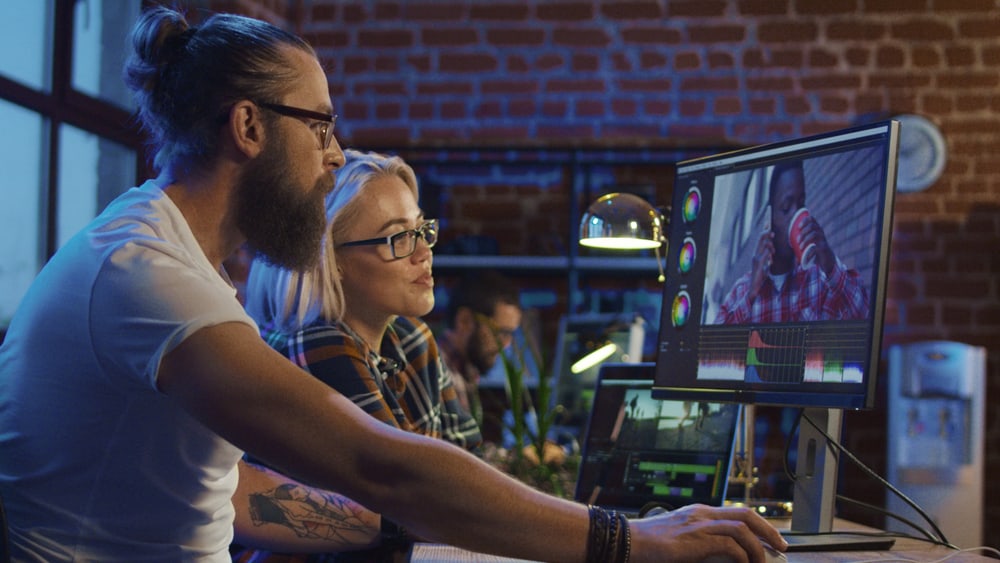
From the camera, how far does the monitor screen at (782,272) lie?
1466 millimetres

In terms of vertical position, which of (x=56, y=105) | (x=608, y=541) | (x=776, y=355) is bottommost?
(x=608, y=541)

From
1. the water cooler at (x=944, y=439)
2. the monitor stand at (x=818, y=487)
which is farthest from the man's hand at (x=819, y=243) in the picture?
the water cooler at (x=944, y=439)

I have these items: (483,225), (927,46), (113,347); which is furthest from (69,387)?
(927,46)

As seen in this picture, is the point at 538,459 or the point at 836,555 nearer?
the point at 836,555

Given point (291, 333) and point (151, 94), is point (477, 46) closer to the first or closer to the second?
point (291, 333)

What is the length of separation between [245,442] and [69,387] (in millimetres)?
281

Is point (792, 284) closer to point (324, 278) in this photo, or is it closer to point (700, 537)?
point (700, 537)

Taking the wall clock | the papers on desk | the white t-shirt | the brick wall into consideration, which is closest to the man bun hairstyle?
the white t-shirt

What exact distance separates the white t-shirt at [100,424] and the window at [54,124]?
256cm

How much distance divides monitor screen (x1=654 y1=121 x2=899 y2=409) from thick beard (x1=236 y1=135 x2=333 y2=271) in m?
0.65

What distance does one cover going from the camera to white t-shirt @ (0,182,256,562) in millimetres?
1133

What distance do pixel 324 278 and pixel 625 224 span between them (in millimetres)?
631

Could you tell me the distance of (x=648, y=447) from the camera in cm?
196

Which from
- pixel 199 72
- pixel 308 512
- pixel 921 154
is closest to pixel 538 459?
pixel 308 512
